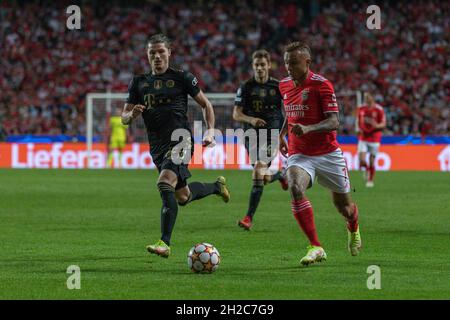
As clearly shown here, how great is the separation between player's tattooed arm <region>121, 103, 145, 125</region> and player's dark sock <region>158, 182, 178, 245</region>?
79 centimetres

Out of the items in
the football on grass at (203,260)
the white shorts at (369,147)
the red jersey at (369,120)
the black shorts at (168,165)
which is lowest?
the football on grass at (203,260)

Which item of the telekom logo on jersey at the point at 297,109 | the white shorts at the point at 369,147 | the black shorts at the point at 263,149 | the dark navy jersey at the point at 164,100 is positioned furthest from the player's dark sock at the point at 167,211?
the white shorts at the point at 369,147

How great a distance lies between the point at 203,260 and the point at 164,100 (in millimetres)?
2415

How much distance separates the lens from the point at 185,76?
10.7 m

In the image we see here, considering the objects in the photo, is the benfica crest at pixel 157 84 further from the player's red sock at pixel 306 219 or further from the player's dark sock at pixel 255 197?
the player's dark sock at pixel 255 197

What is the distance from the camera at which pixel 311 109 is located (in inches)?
387

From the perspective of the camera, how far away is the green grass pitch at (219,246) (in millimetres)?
7961

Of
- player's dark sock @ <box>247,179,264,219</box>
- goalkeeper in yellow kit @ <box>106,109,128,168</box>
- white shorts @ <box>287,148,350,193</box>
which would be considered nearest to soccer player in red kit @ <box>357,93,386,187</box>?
goalkeeper in yellow kit @ <box>106,109,128,168</box>

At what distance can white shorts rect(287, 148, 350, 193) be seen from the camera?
386 inches

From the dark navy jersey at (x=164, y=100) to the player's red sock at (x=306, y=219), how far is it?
5.87ft

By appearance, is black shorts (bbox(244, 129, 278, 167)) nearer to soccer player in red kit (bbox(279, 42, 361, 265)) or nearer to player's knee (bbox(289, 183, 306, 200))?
soccer player in red kit (bbox(279, 42, 361, 265))

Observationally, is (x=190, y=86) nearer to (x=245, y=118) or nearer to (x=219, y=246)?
(x=219, y=246)

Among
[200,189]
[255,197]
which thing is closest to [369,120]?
[255,197]

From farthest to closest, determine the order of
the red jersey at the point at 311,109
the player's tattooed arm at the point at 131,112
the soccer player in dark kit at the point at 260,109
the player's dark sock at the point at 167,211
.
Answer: the soccer player in dark kit at the point at 260,109 < the player's tattooed arm at the point at 131,112 < the player's dark sock at the point at 167,211 < the red jersey at the point at 311,109
